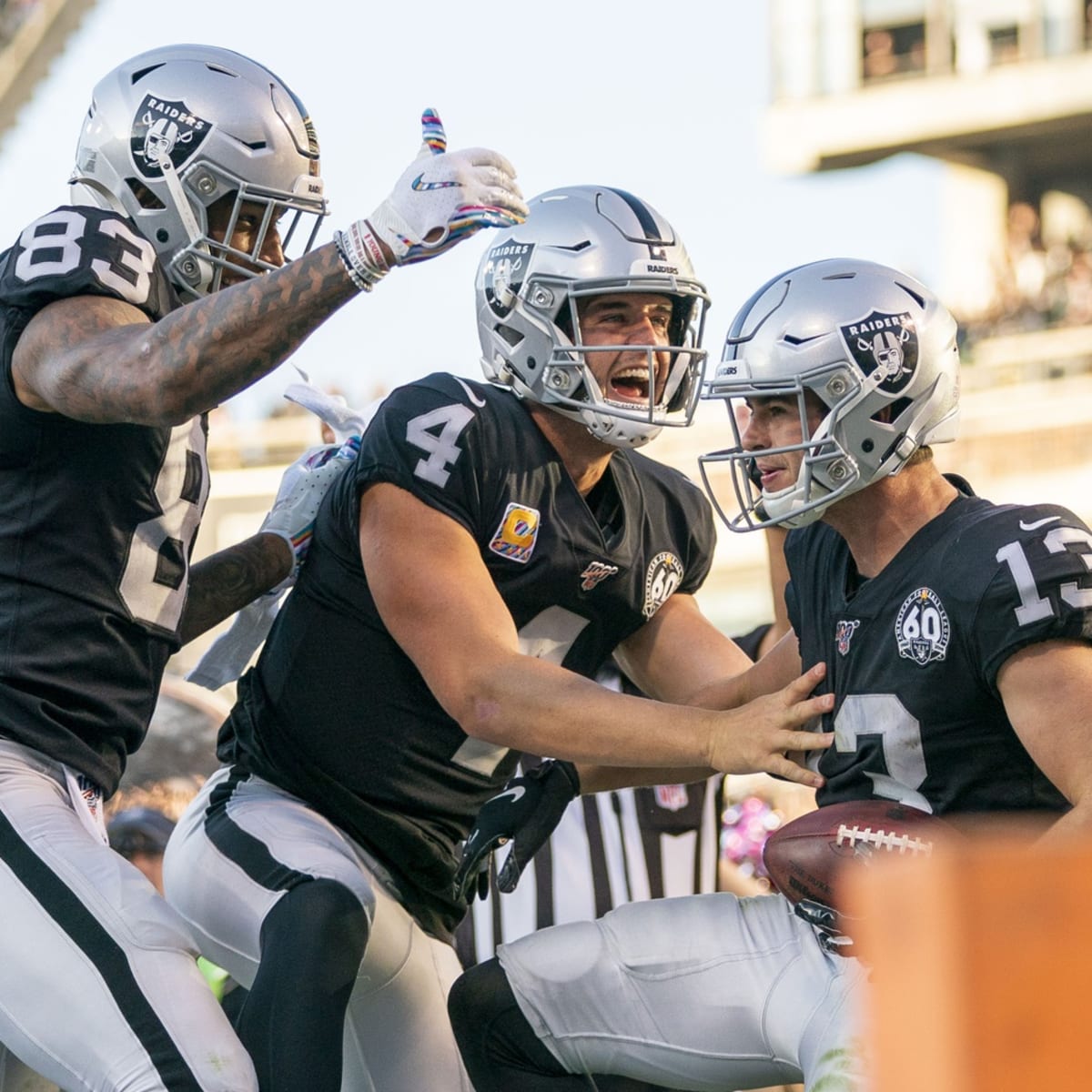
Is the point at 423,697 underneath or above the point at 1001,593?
underneath

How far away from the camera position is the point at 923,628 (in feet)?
10.2

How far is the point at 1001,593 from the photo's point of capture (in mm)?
2971

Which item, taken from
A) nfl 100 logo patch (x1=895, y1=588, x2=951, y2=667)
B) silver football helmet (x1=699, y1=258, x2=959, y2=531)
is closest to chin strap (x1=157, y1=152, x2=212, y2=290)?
silver football helmet (x1=699, y1=258, x2=959, y2=531)

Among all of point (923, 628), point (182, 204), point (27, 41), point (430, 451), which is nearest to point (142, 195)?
point (182, 204)

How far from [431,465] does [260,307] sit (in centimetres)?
68

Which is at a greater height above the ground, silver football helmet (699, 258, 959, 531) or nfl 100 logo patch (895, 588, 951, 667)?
silver football helmet (699, 258, 959, 531)

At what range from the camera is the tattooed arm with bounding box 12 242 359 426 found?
9.52 feet

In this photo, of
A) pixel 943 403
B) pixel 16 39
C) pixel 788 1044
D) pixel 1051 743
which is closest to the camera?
pixel 1051 743

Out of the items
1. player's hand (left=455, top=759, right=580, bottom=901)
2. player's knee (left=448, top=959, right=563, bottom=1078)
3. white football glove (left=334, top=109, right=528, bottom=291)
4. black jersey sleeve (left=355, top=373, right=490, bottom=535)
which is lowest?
player's knee (left=448, top=959, right=563, bottom=1078)

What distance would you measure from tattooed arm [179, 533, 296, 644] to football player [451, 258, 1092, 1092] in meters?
1.03

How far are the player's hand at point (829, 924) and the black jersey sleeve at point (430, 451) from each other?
0.97 m

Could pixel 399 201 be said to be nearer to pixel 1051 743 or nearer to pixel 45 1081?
pixel 1051 743

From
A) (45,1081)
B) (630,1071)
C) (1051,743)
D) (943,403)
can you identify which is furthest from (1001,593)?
(45,1081)

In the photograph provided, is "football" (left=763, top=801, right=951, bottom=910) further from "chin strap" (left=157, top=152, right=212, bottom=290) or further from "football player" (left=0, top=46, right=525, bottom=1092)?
"chin strap" (left=157, top=152, right=212, bottom=290)
